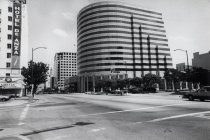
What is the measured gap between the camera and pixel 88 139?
667 centimetres

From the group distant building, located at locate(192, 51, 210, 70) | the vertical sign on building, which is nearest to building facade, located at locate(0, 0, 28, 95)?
the vertical sign on building

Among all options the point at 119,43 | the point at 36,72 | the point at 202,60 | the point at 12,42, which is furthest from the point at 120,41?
the point at 36,72

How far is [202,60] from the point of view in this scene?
10206 centimetres

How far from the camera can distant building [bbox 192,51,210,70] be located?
98.6m

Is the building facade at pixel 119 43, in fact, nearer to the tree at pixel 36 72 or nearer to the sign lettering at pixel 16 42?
the sign lettering at pixel 16 42

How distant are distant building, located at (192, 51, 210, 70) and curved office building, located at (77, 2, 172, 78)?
15.9 m

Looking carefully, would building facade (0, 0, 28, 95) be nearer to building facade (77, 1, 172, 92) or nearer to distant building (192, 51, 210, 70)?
building facade (77, 1, 172, 92)

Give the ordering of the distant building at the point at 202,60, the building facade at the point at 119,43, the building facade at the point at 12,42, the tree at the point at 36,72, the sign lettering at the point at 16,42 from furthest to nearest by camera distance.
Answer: the building facade at the point at 119,43, the distant building at the point at 202,60, the sign lettering at the point at 16,42, the building facade at the point at 12,42, the tree at the point at 36,72

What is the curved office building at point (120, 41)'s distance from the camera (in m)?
108

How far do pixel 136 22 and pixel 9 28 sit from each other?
73952 millimetres

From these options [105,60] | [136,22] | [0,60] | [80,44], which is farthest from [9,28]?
[136,22]

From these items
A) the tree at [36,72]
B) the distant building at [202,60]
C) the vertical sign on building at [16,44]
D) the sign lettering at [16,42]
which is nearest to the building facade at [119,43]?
the distant building at [202,60]

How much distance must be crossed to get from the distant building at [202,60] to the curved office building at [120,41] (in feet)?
52.1

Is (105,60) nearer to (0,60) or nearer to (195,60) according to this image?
(195,60)
